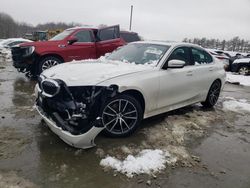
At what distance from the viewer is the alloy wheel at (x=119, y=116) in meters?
3.81

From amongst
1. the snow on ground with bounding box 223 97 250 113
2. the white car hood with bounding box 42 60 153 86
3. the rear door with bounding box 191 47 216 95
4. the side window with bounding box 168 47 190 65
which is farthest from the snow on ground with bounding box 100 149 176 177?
the snow on ground with bounding box 223 97 250 113

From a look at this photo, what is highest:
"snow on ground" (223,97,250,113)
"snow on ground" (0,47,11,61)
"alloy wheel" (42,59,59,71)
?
"alloy wheel" (42,59,59,71)

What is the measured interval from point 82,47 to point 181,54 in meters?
4.50

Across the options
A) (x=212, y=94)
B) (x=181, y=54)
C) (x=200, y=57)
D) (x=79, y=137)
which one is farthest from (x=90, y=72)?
(x=212, y=94)

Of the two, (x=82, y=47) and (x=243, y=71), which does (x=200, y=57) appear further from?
(x=243, y=71)

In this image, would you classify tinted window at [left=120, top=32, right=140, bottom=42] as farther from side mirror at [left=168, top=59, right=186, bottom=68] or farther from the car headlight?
side mirror at [left=168, top=59, right=186, bottom=68]

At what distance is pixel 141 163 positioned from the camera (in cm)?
333

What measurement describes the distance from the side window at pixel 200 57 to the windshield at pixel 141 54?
36.8 inches

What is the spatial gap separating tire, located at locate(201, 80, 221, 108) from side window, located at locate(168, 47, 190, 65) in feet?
3.93

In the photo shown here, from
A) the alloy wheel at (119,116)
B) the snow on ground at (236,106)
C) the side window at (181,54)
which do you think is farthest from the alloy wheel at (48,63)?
the snow on ground at (236,106)

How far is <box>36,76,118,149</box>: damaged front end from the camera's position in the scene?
3.37 metres

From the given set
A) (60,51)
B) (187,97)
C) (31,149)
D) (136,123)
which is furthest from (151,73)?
(60,51)

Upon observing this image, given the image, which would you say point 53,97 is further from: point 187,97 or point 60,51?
point 60,51

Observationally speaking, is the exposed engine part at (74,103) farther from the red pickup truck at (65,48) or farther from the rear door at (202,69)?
the red pickup truck at (65,48)
